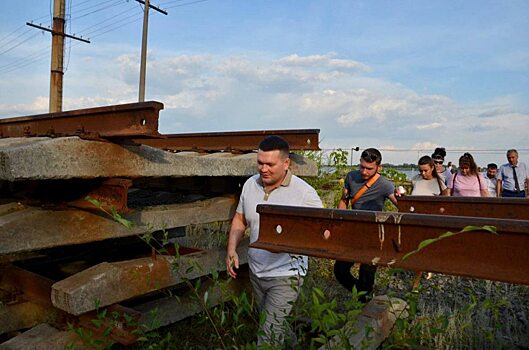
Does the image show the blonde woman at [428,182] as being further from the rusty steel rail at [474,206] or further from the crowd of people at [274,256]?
the rusty steel rail at [474,206]

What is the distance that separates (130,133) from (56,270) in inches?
95.1

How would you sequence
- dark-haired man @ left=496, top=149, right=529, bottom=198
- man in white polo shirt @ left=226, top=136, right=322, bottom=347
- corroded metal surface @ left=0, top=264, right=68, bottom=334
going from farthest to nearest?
dark-haired man @ left=496, top=149, right=529, bottom=198 < corroded metal surface @ left=0, top=264, right=68, bottom=334 < man in white polo shirt @ left=226, top=136, right=322, bottom=347

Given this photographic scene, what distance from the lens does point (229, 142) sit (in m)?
5.55

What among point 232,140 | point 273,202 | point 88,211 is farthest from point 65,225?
point 232,140

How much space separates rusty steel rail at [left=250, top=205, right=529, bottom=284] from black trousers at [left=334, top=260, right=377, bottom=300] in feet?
9.51

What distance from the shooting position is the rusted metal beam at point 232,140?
4.72 meters

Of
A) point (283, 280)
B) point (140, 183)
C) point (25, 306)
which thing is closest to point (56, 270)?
point (25, 306)

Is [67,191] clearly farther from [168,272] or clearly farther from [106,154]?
[168,272]

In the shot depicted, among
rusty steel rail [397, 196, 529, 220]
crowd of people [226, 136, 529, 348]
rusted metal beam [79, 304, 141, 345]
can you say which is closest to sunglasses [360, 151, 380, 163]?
crowd of people [226, 136, 529, 348]

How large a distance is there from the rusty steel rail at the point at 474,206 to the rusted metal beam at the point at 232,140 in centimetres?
172

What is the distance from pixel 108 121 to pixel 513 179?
9.30 metres

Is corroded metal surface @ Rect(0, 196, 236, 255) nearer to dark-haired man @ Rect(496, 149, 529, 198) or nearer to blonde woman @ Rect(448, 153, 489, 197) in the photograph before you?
blonde woman @ Rect(448, 153, 489, 197)

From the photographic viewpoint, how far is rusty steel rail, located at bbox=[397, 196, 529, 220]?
2.82 metres

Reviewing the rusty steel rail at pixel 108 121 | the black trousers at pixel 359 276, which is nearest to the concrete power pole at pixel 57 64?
the rusty steel rail at pixel 108 121
